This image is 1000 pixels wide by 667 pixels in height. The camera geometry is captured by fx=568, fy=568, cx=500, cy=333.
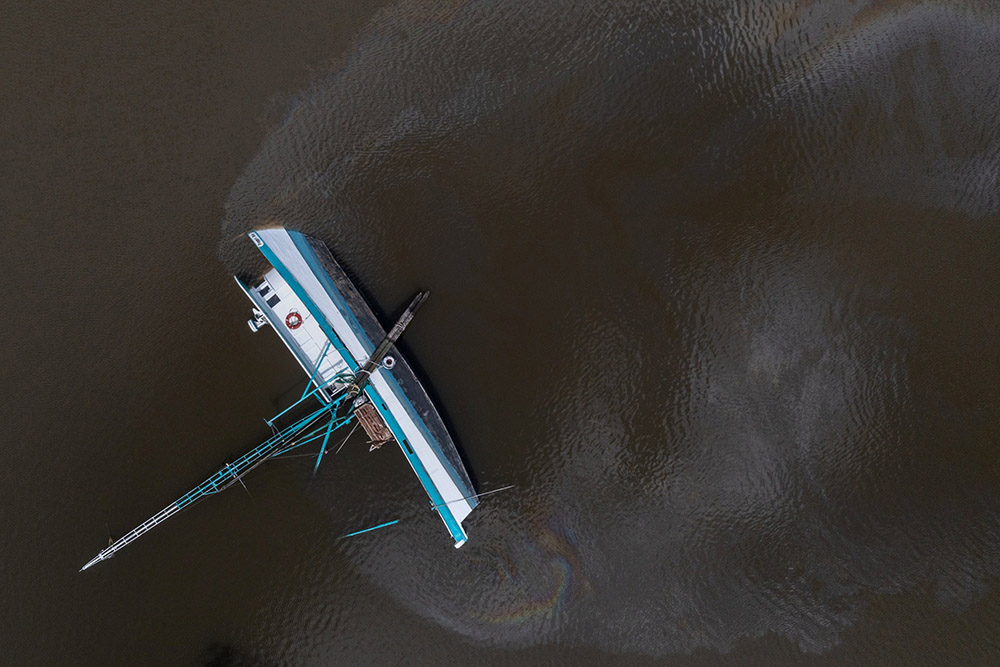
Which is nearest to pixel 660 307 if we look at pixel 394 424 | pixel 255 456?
pixel 394 424

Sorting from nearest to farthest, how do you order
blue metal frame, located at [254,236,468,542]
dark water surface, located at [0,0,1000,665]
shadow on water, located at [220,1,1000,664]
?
blue metal frame, located at [254,236,468,542]
dark water surface, located at [0,0,1000,665]
shadow on water, located at [220,1,1000,664]

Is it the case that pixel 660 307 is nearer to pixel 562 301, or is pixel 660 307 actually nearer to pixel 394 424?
pixel 562 301

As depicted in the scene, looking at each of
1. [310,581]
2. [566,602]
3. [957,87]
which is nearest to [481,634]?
[566,602]

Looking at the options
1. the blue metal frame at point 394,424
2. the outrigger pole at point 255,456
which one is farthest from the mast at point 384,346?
the outrigger pole at point 255,456

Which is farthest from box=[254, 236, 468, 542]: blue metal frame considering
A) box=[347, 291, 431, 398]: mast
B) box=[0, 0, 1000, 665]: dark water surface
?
box=[0, 0, 1000, 665]: dark water surface

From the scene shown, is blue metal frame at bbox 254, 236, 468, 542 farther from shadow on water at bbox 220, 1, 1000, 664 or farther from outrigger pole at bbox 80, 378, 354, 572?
shadow on water at bbox 220, 1, 1000, 664
